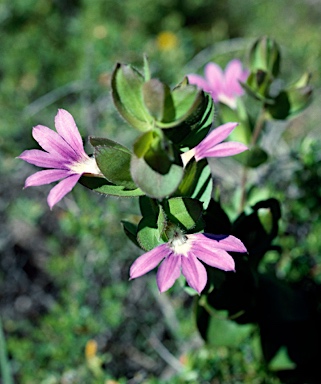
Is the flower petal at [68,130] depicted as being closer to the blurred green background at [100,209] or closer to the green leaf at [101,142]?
the green leaf at [101,142]

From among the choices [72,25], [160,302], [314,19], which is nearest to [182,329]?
[160,302]

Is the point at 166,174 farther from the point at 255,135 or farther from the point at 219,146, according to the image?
the point at 255,135

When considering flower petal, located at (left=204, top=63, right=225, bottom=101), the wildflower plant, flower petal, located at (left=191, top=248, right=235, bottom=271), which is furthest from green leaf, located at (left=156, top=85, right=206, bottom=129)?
flower petal, located at (left=204, top=63, right=225, bottom=101)

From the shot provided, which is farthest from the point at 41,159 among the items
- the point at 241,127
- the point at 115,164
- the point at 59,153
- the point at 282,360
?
the point at 282,360

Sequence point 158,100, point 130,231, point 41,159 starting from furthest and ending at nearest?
point 130,231
point 41,159
point 158,100

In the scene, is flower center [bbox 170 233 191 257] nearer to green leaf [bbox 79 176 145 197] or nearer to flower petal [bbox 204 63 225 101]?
green leaf [bbox 79 176 145 197]

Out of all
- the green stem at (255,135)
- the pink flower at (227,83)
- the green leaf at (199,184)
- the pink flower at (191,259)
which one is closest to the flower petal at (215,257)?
the pink flower at (191,259)
